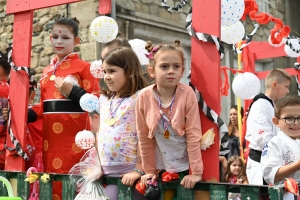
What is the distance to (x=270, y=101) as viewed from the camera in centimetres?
439

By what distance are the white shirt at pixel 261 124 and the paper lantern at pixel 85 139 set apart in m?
1.45

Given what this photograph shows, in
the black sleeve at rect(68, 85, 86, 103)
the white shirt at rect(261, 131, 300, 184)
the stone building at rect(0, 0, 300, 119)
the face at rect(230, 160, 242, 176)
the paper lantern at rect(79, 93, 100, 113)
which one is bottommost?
the face at rect(230, 160, 242, 176)

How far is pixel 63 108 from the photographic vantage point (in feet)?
12.3

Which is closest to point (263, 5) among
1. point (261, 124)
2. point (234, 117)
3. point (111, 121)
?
point (234, 117)

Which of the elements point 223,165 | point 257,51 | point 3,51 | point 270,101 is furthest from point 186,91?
point 257,51

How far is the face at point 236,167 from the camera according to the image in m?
5.81

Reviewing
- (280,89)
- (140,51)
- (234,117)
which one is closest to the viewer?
(140,51)

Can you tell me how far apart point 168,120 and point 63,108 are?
1.29 metres

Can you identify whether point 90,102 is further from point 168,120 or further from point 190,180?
point 190,180

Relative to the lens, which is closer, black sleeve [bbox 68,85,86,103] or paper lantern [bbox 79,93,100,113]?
paper lantern [bbox 79,93,100,113]

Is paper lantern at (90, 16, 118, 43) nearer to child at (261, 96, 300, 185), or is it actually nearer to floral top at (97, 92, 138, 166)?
floral top at (97, 92, 138, 166)

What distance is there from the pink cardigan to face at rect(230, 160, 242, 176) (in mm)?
3242

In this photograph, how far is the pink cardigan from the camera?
260 centimetres

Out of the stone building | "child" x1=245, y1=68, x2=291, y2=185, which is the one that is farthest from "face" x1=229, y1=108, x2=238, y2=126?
"child" x1=245, y1=68, x2=291, y2=185
